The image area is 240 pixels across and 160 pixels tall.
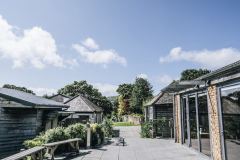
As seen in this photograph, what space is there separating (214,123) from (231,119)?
746mm

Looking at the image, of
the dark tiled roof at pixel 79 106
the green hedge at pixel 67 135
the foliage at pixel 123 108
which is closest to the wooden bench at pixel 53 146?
the green hedge at pixel 67 135

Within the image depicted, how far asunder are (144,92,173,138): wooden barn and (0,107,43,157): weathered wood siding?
10.8m

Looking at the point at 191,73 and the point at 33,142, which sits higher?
the point at 191,73

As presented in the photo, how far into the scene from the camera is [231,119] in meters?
8.75

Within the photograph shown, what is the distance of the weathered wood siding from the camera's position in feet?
38.9

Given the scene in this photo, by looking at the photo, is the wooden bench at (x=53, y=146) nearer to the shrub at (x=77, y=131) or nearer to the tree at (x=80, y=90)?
the shrub at (x=77, y=131)

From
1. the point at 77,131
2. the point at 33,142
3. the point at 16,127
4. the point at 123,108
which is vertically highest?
the point at 123,108

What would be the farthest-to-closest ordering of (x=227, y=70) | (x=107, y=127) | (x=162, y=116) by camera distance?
(x=162, y=116)
(x=107, y=127)
(x=227, y=70)

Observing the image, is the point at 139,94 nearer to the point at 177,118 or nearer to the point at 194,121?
the point at 177,118

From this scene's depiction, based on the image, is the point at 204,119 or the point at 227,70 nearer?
the point at 227,70

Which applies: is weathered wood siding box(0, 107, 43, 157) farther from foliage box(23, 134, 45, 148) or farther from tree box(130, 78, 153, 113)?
tree box(130, 78, 153, 113)

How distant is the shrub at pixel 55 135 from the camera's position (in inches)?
443

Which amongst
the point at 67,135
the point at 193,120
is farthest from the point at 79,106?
the point at 193,120

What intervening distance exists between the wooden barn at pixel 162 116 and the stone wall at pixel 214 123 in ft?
35.0
